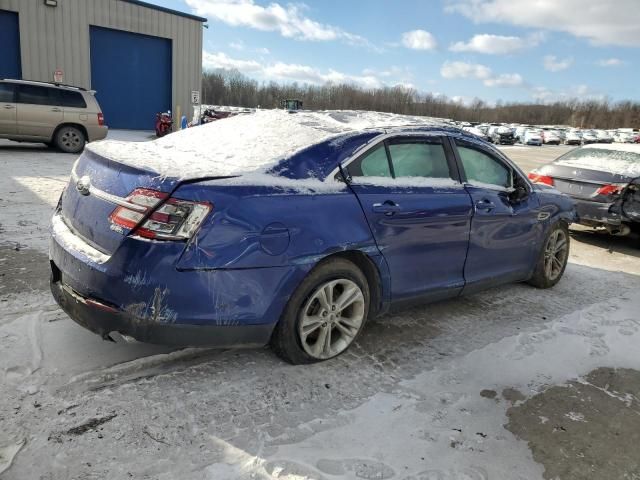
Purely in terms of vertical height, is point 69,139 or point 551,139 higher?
point 551,139

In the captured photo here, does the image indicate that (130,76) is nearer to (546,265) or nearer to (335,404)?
(546,265)

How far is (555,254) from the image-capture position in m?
5.21

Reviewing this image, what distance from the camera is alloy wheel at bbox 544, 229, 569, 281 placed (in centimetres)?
507

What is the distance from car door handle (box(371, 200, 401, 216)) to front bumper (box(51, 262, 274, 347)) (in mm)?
981

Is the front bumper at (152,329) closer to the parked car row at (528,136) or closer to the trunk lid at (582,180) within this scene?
the trunk lid at (582,180)

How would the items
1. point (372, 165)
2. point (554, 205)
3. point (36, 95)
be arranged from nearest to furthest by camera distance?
point (372, 165) < point (554, 205) < point (36, 95)

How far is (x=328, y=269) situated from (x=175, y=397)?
1.09m

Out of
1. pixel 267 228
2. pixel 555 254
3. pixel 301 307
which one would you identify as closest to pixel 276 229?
pixel 267 228

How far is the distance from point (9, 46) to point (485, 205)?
20665 mm

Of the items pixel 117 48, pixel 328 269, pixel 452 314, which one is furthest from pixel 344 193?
pixel 117 48

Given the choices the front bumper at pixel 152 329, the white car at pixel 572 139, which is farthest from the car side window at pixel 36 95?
the white car at pixel 572 139

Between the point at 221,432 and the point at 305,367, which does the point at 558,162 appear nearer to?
the point at 305,367

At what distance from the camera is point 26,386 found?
9.01ft

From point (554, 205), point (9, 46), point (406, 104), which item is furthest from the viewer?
point (406, 104)
